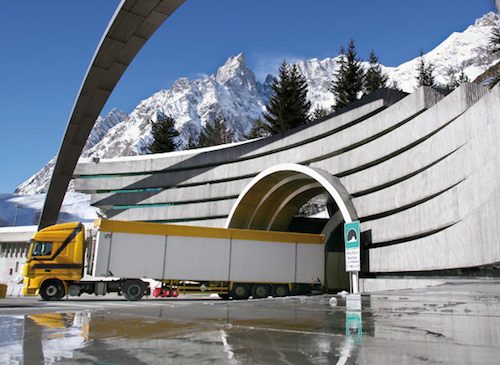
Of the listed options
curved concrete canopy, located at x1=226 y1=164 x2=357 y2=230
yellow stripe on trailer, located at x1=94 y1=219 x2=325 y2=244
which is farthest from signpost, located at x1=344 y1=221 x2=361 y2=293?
curved concrete canopy, located at x1=226 y1=164 x2=357 y2=230

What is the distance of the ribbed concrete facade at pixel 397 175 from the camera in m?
15.5

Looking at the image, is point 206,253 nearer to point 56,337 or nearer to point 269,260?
point 269,260

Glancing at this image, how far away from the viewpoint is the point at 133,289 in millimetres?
19953

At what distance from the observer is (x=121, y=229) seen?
64.4 ft

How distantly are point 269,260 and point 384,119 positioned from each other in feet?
33.3

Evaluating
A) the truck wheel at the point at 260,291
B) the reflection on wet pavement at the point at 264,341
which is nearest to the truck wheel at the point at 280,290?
the truck wheel at the point at 260,291

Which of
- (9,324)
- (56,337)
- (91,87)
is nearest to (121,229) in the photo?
(9,324)

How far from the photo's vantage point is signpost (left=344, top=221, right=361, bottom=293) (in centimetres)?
2180

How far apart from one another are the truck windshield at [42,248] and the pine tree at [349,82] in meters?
43.7

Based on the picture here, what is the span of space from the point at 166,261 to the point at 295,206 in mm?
14835

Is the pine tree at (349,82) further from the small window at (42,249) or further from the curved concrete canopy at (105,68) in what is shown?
the small window at (42,249)

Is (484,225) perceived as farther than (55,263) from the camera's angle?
No

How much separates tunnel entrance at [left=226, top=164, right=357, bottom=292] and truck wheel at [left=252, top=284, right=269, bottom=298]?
556 cm

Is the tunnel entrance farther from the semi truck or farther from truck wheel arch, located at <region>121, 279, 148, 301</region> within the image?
truck wheel arch, located at <region>121, 279, 148, 301</region>
